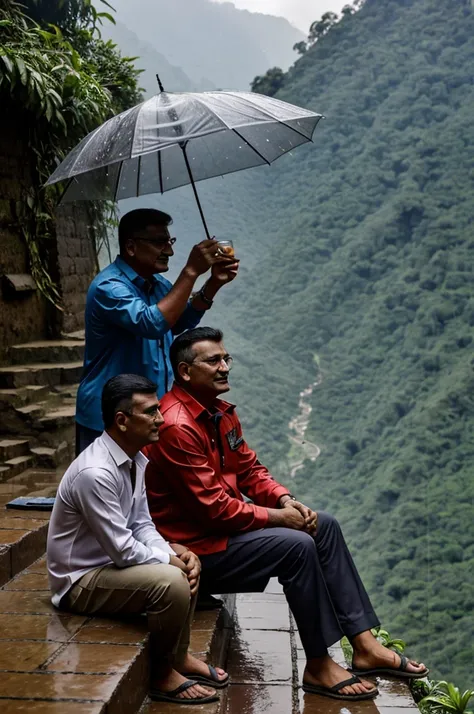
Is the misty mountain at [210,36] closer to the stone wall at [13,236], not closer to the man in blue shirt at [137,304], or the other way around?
the stone wall at [13,236]

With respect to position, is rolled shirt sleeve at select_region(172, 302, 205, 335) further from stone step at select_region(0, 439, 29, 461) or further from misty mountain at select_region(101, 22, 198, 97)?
misty mountain at select_region(101, 22, 198, 97)

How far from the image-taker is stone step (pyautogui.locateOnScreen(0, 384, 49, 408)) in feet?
18.0

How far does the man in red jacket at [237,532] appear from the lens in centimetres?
295

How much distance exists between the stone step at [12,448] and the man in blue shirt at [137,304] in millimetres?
1978

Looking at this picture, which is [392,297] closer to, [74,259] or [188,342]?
[74,259]

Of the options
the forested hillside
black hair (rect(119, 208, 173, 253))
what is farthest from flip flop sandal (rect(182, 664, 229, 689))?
the forested hillside

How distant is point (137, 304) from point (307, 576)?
116 centimetres

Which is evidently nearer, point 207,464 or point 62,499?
point 62,499

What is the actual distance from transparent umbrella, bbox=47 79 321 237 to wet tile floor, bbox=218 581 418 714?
5.72 ft

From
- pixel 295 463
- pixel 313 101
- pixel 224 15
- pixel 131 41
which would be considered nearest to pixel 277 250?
pixel 313 101

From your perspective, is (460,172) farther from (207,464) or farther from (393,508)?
(207,464)

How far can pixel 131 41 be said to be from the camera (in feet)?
137

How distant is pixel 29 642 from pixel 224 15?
186 ft

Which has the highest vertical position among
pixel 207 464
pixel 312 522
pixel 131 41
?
pixel 131 41
